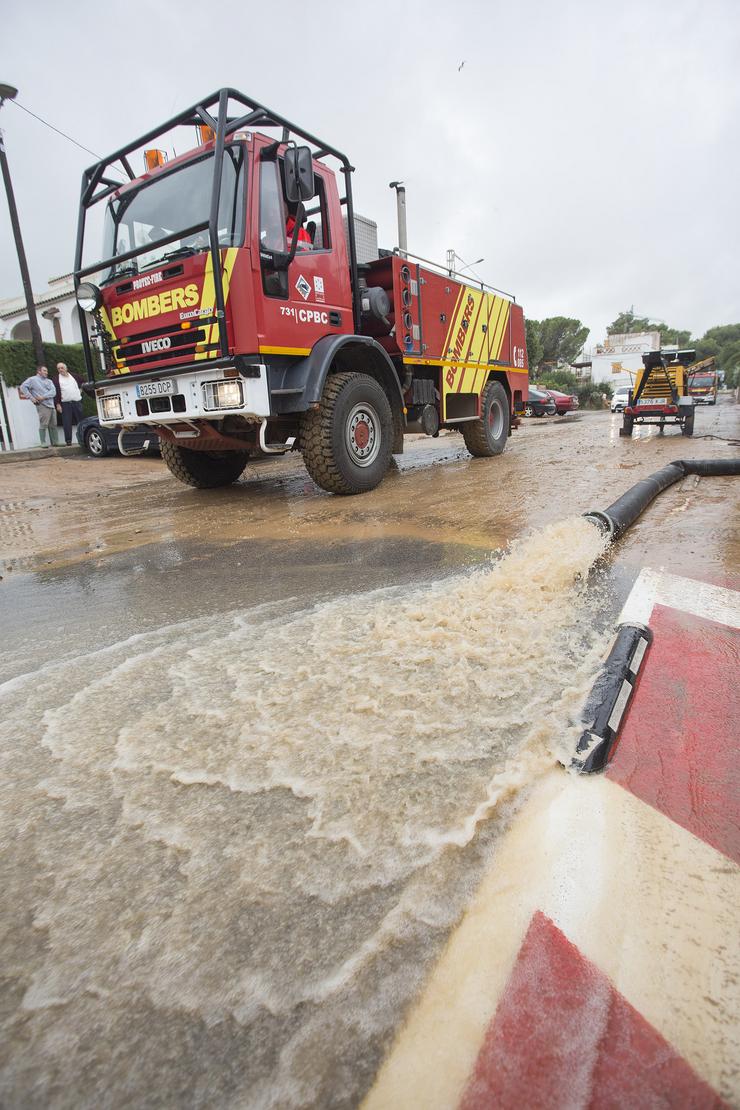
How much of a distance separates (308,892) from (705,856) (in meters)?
0.74

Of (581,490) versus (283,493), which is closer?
(581,490)

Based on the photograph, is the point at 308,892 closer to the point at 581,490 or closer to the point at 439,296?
the point at 581,490

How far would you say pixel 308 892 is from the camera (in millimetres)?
1058

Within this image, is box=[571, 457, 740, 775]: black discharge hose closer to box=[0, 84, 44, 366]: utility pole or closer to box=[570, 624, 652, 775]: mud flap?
box=[570, 624, 652, 775]: mud flap

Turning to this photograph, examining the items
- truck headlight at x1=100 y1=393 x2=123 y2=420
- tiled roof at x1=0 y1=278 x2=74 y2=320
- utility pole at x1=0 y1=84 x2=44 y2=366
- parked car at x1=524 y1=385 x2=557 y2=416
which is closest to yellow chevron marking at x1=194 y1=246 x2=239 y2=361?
truck headlight at x1=100 y1=393 x2=123 y2=420

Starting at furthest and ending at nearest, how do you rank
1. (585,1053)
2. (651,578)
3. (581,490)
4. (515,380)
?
(515,380)
(581,490)
(651,578)
(585,1053)

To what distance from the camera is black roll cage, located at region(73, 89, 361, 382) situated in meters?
4.30

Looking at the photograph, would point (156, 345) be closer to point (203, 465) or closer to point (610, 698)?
point (203, 465)

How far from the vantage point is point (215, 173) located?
4312mm

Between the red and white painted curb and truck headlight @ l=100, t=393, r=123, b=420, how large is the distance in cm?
518

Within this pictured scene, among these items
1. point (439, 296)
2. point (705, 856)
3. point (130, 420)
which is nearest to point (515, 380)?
point (439, 296)

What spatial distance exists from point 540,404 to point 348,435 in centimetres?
2049

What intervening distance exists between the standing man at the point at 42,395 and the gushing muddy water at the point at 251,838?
1067 cm

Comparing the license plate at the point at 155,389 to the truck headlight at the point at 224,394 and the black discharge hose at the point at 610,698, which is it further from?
the black discharge hose at the point at 610,698
